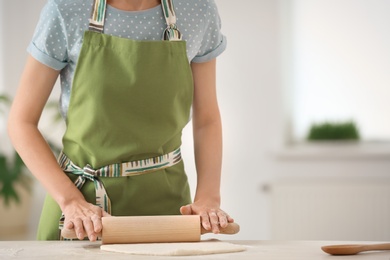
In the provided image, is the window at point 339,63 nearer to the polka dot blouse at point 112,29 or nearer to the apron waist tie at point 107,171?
the polka dot blouse at point 112,29

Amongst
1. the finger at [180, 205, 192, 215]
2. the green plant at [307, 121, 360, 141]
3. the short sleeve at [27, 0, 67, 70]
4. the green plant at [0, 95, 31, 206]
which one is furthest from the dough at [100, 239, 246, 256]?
the green plant at [307, 121, 360, 141]

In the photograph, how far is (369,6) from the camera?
431cm

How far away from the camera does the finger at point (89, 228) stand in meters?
1.30

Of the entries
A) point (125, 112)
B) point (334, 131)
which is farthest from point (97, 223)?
point (334, 131)

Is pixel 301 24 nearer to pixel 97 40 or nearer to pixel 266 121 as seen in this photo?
pixel 266 121

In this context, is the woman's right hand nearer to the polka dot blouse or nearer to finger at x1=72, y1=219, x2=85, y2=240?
finger at x1=72, y1=219, x2=85, y2=240

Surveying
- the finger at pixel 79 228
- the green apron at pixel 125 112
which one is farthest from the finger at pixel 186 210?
the finger at pixel 79 228

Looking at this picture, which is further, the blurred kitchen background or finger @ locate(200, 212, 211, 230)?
the blurred kitchen background

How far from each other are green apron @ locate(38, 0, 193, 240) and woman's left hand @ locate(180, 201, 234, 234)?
0.11 m

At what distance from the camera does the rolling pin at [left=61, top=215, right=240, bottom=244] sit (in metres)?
1.32

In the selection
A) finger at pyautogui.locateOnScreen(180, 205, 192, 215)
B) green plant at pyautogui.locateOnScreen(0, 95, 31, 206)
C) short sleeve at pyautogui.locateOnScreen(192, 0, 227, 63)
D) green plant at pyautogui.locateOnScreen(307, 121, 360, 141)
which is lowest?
green plant at pyautogui.locateOnScreen(0, 95, 31, 206)

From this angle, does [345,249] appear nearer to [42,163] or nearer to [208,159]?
[208,159]

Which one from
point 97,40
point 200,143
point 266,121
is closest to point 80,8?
point 97,40

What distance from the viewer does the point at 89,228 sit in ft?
4.29
